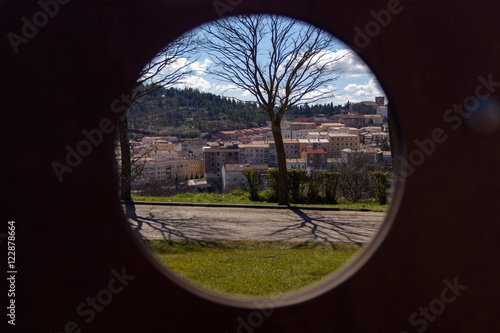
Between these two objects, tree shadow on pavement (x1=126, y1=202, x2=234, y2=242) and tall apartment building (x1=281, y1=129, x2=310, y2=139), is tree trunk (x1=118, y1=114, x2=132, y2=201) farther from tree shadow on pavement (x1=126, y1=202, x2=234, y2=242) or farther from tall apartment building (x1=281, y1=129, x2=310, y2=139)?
tall apartment building (x1=281, y1=129, x2=310, y2=139)

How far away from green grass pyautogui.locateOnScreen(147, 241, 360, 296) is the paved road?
399 mm

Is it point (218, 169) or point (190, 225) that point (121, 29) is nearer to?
point (190, 225)

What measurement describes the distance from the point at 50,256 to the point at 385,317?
5.35ft

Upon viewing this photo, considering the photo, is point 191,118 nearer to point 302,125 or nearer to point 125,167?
point 302,125

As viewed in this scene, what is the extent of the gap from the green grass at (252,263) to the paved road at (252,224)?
15.7 inches

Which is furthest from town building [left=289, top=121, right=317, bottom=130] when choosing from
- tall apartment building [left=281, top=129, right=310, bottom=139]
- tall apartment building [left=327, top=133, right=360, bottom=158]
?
tall apartment building [left=327, top=133, right=360, bottom=158]

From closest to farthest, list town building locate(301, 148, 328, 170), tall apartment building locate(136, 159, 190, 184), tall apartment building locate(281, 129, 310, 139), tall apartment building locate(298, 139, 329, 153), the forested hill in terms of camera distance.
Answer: tall apartment building locate(136, 159, 190, 184)
town building locate(301, 148, 328, 170)
tall apartment building locate(298, 139, 329, 153)
the forested hill
tall apartment building locate(281, 129, 310, 139)

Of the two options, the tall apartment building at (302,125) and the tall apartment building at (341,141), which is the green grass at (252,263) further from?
the tall apartment building at (302,125)

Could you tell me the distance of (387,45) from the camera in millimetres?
1899

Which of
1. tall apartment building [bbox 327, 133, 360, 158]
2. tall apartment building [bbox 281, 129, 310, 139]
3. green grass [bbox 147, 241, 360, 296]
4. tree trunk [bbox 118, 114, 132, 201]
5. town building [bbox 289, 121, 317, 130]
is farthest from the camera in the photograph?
town building [bbox 289, 121, 317, 130]

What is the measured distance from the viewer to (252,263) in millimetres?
4883

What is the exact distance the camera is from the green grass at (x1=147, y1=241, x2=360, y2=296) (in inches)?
160

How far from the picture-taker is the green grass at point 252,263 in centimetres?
405

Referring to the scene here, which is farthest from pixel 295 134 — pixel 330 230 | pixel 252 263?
pixel 252 263
